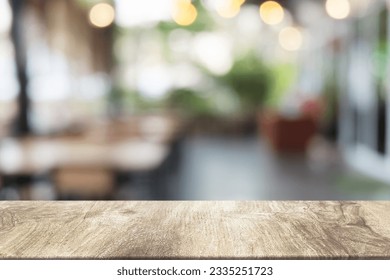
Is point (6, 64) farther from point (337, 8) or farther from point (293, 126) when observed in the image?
point (337, 8)

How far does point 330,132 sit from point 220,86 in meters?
3.34

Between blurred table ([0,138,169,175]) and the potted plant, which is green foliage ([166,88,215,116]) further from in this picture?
blurred table ([0,138,169,175])

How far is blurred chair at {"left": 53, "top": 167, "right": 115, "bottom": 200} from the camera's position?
160 inches

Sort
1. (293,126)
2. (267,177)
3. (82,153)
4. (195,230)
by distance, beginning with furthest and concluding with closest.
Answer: (293,126), (267,177), (82,153), (195,230)

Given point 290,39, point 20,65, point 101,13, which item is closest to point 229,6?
point 101,13

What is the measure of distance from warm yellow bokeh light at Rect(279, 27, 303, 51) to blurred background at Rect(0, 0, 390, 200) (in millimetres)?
41

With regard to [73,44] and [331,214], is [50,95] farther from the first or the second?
[331,214]

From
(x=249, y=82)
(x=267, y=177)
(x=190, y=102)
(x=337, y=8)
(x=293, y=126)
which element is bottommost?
(x=267, y=177)

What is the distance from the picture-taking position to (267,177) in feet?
27.4

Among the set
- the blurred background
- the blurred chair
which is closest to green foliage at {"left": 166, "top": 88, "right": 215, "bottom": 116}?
the blurred background

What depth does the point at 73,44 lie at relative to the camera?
37.7 ft

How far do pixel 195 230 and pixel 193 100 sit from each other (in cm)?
1424

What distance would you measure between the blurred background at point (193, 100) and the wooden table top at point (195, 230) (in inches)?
104

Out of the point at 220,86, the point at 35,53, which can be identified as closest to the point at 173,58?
the point at 220,86
